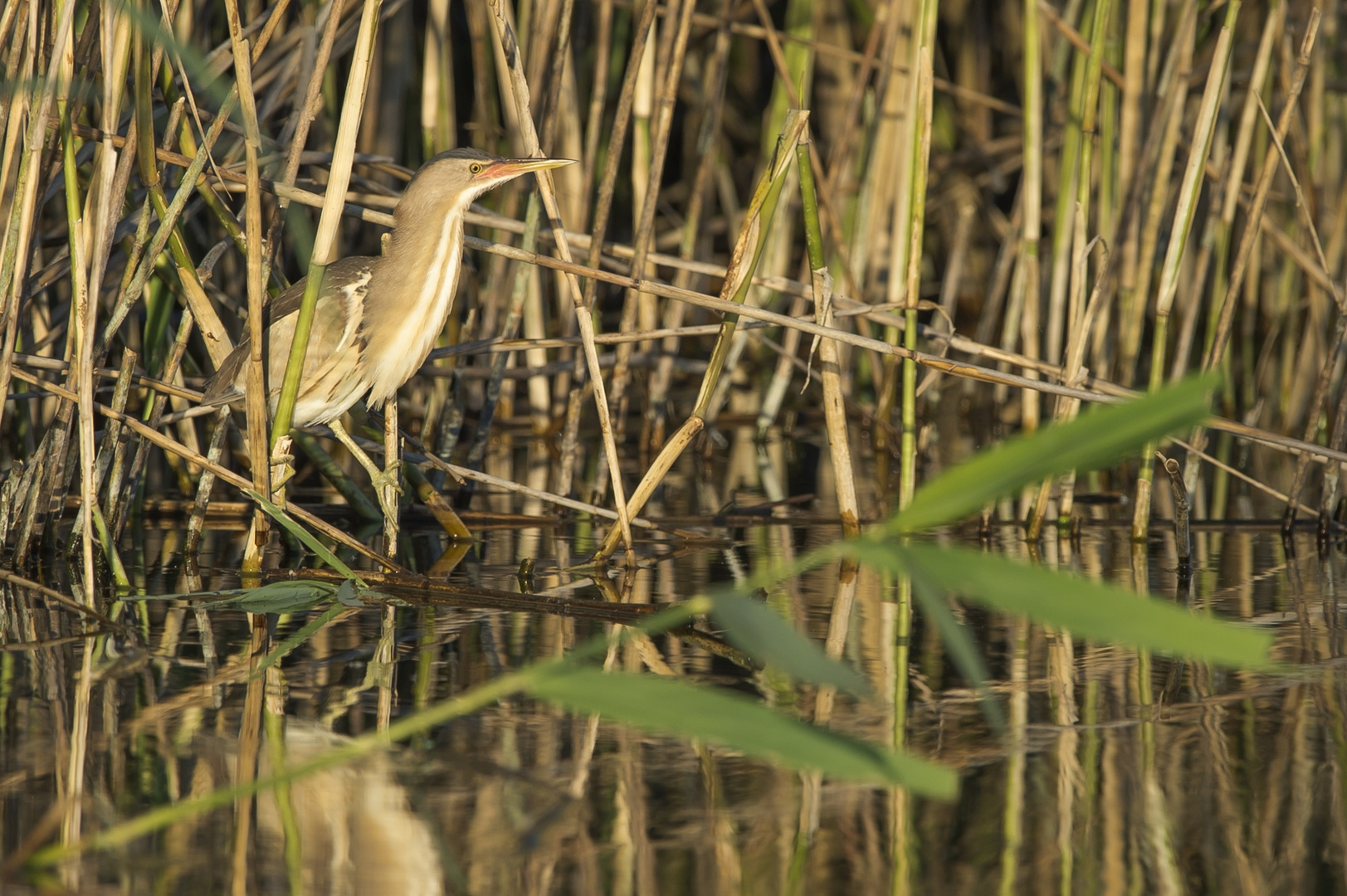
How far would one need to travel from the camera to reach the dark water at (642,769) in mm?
1433

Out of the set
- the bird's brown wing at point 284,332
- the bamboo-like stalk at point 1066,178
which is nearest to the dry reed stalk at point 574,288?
the bird's brown wing at point 284,332

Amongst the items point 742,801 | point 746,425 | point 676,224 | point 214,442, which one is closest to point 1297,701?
point 742,801

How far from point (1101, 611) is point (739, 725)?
1.04 feet

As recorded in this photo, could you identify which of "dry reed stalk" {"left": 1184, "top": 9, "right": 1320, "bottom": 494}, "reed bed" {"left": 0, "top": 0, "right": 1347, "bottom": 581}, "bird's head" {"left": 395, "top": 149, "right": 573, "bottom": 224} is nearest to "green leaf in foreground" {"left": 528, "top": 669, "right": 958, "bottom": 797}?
"reed bed" {"left": 0, "top": 0, "right": 1347, "bottom": 581}

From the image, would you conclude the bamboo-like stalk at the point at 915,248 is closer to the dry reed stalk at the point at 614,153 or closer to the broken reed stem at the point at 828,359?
the broken reed stem at the point at 828,359

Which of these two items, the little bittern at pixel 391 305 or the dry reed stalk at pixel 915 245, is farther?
the little bittern at pixel 391 305

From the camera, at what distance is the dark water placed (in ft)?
4.70

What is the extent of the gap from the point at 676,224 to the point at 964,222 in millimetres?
1141

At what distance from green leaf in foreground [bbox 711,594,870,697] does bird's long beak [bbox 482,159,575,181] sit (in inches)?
66.7

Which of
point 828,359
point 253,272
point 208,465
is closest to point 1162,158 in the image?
point 828,359

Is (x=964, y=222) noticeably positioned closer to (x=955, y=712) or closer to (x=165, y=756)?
(x=955, y=712)

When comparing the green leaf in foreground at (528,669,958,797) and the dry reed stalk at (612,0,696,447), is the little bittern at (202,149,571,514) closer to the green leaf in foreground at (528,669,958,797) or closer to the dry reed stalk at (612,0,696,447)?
the dry reed stalk at (612,0,696,447)

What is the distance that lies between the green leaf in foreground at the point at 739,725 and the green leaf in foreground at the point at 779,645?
0.15 ft

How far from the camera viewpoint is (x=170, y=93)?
2855 millimetres
